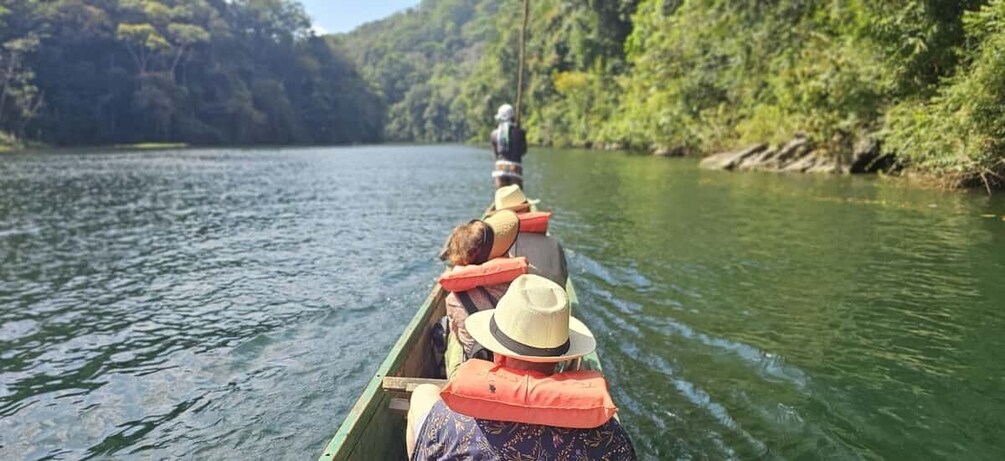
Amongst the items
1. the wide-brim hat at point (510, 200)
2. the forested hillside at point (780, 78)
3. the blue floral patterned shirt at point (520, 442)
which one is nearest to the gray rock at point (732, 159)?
the forested hillside at point (780, 78)

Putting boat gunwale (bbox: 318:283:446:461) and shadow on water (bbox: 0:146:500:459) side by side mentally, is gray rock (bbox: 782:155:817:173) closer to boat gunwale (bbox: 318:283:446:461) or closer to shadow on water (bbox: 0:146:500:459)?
shadow on water (bbox: 0:146:500:459)

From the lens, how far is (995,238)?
33.0 ft

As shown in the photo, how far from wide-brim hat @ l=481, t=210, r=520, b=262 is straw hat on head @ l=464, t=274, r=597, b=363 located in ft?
4.80

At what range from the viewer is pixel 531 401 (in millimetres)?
2359

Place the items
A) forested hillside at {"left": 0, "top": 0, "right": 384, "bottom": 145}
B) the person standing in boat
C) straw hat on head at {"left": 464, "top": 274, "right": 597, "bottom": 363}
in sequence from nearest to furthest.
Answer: straw hat on head at {"left": 464, "top": 274, "right": 597, "bottom": 363}, the person standing in boat, forested hillside at {"left": 0, "top": 0, "right": 384, "bottom": 145}

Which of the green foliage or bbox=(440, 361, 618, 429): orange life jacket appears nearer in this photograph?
bbox=(440, 361, 618, 429): orange life jacket

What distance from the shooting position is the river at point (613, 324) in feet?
15.3

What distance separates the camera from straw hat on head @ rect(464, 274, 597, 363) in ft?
8.27

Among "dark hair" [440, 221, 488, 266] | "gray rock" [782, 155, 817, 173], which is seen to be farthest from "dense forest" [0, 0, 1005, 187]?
A: "dark hair" [440, 221, 488, 266]

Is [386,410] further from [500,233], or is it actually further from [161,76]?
[161,76]

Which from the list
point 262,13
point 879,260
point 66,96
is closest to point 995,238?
point 879,260

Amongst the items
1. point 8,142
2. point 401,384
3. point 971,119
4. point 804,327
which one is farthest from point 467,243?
point 8,142

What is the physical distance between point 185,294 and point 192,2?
90.3 m

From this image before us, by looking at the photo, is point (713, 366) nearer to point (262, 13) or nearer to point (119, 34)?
point (119, 34)
